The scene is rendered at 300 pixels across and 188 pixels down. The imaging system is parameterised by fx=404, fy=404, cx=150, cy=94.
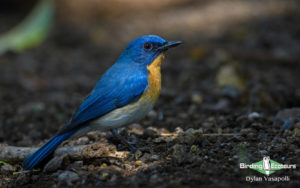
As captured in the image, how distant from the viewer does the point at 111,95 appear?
4.30 meters

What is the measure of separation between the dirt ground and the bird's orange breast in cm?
48

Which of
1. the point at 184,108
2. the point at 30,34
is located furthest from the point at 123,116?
the point at 30,34

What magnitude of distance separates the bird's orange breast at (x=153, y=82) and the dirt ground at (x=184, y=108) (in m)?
0.48

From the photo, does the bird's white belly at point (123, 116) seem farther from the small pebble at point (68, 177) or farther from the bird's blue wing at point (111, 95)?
the small pebble at point (68, 177)

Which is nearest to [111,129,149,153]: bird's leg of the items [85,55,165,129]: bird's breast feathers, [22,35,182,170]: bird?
[22,35,182,170]: bird

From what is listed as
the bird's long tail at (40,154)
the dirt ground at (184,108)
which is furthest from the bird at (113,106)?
the dirt ground at (184,108)

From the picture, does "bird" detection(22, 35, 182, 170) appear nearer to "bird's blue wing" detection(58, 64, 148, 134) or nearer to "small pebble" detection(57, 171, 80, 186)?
"bird's blue wing" detection(58, 64, 148, 134)

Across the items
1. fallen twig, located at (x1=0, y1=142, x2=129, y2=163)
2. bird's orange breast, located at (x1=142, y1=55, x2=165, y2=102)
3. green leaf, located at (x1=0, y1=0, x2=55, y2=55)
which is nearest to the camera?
fallen twig, located at (x1=0, y1=142, x2=129, y2=163)

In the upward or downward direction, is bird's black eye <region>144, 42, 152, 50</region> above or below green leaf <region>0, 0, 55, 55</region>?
below

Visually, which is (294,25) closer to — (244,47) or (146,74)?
(244,47)

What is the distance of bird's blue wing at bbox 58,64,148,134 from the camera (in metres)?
4.22

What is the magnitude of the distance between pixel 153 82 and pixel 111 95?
0.48m

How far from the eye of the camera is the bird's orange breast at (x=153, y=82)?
4.32m

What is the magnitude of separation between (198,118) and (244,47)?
3427mm
